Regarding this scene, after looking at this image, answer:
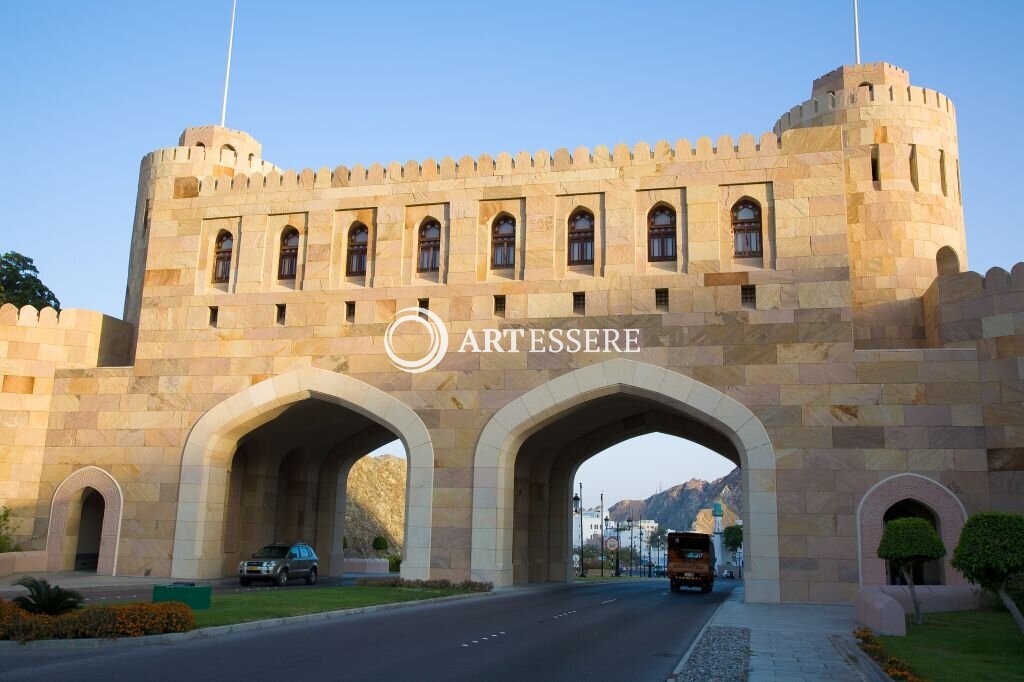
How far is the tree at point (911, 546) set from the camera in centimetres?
1623

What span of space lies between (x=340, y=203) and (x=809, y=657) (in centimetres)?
1989

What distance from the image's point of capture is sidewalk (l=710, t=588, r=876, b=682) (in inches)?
420

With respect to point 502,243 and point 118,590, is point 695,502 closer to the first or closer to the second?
point 502,243

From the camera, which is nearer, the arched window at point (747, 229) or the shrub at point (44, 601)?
the shrub at point (44, 601)

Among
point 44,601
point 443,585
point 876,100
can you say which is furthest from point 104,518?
point 876,100

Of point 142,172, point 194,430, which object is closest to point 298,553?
point 194,430

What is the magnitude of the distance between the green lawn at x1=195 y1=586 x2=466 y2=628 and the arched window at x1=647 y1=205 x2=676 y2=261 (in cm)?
1078

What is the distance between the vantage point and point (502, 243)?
2611cm

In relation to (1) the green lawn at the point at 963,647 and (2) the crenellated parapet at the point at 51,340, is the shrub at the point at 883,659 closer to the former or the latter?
(1) the green lawn at the point at 963,647

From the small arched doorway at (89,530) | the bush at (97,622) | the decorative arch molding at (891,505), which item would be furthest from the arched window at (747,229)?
the small arched doorway at (89,530)

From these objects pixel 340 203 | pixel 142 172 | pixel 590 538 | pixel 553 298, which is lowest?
pixel 590 538

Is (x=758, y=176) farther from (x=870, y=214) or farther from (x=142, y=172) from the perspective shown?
(x=142, y=172)

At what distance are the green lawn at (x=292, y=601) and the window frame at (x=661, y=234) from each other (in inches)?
421

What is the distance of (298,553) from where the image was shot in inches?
1039
